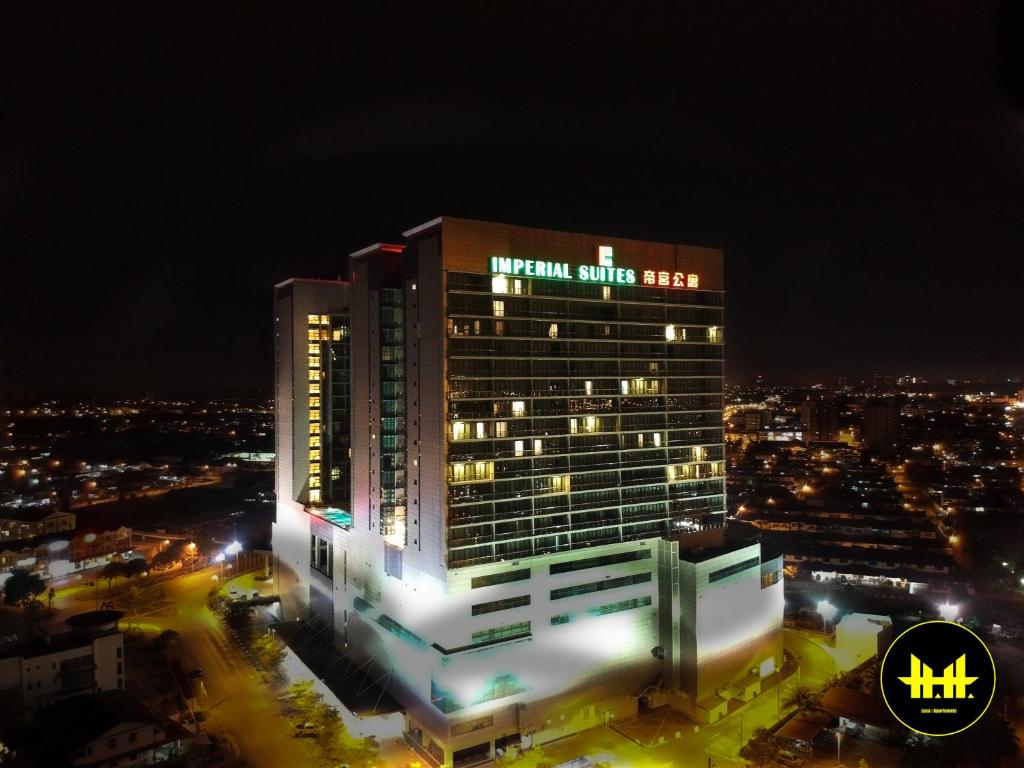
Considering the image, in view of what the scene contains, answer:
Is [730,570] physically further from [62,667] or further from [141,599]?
[141,599]

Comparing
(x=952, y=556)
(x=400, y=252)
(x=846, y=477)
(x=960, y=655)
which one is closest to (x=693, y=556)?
(x=400, y=252)

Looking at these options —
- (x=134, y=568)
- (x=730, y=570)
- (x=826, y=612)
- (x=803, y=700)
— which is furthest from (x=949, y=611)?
(x=134, y=568)

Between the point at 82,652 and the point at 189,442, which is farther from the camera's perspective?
the point at 189,442

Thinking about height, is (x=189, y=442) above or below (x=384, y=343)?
below

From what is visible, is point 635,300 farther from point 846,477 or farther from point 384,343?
point 846,477

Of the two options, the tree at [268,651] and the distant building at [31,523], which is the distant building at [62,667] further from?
the distant building at [31,523]

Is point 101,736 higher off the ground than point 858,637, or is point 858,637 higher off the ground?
point 101,736

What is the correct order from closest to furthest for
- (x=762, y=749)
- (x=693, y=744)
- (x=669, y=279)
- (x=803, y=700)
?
(x=762, y=749) → (x=693, y=744) → (x=803, y=700) → (x=669, y=279)

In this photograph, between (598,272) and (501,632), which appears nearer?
(501,632)
